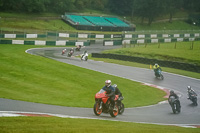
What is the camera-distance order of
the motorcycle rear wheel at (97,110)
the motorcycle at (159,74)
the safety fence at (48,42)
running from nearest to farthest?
1. the motorcycle rear wheel at (97,110)
2. the motorcycle at (159,74)
3. the safety fence at (48,42)

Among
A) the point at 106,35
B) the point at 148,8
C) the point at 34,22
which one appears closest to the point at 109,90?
the point at 106,35

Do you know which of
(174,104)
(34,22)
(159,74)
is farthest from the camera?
(34,22)

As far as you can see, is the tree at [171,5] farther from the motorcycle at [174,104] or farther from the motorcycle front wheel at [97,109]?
the motorcycle front wheel at [97,109]

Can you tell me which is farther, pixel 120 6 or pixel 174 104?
pixel 120 6

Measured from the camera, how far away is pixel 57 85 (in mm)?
23469

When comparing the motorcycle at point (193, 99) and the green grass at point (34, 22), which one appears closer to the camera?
the motorcycle at point (193, 99)

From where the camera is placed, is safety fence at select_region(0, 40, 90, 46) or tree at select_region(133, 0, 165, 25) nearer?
safety fence at select_region(0, 40, 90, 46)

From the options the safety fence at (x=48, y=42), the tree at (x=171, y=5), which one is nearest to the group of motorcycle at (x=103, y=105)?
the safety fence at (x=48, y=42)

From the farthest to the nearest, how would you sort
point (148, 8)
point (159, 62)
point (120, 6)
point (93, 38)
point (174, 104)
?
point (120, 6) < point (148, 8) < point (93, 38) < point (159, 62) < point (174, 104)

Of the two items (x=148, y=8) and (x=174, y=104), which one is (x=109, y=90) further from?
(x=148, y=8)

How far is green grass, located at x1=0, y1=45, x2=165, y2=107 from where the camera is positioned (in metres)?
20.0

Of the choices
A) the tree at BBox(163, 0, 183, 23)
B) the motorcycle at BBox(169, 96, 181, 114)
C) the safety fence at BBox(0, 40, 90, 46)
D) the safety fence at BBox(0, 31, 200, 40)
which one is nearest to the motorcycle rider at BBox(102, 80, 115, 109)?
the motorcycle at BBox(169, 96, 181, 114)

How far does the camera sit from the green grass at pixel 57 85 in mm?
19953

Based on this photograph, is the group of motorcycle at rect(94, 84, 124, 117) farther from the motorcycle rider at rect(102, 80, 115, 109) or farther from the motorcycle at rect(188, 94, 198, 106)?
the motorcycle at rect(188, 94, 198, 106)
